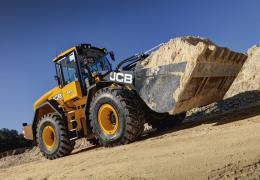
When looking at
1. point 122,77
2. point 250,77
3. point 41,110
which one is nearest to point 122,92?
point 122,77

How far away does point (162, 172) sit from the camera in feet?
15.8

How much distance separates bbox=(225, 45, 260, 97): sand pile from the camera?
56.5 ft

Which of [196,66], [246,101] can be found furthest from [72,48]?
[246,101]

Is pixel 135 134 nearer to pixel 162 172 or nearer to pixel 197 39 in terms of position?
pixel 197 39

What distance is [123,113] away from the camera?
8.52 metres

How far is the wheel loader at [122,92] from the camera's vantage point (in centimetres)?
808

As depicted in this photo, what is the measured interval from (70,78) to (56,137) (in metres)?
1.66

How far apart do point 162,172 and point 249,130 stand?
89.8 inches

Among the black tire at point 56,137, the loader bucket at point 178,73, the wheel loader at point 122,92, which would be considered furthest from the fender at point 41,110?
the loader bucket at point 178,73

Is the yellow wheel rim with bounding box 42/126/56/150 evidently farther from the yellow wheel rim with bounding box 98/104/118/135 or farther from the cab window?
the yellow wheel rim with bounding box 98/104/118/135

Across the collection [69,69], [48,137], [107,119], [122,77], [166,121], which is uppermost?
[69,69]

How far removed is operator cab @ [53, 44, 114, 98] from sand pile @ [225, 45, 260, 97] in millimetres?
8189

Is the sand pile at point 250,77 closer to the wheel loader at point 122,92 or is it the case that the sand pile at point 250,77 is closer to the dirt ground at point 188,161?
the wheel loader at point 122,92

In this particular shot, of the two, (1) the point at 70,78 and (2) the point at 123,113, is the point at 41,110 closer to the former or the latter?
(1) the point at 70,78
